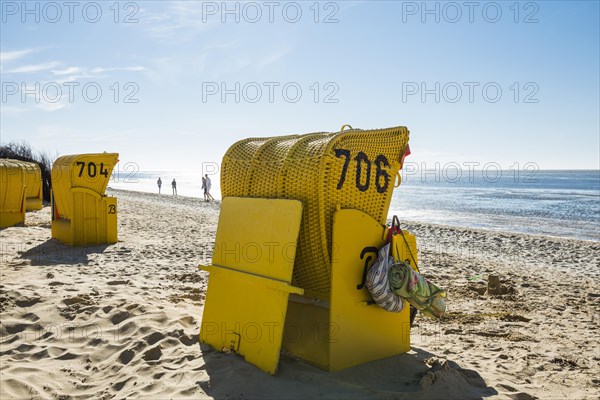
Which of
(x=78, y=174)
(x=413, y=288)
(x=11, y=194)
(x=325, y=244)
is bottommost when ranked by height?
(x=413, y=288)

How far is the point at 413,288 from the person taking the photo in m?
3.74

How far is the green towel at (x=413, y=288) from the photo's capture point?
3.73 meters

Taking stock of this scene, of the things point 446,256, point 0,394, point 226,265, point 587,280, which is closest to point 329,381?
point 226,265

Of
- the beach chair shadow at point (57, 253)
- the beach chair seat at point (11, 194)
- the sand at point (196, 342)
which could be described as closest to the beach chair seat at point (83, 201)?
the beach chair shadow at point (57, 253)

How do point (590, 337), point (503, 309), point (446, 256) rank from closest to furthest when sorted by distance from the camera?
point (590, 337) < point (503, 309) < point (446, 256)

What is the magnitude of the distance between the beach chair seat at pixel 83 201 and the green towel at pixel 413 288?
25.5 ft

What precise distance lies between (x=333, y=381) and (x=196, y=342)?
1.46 m

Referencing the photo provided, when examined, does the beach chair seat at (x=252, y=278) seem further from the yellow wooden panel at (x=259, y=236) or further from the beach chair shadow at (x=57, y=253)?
the beach chair shadow at (x=57, y=253)

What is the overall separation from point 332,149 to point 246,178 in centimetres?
99

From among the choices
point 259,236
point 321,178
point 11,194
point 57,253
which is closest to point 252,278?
point 259,236

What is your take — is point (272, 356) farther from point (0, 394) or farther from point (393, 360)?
point (0, 394)

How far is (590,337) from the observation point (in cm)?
516

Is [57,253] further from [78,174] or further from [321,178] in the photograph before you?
[321,178]

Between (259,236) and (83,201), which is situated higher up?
(83,201)
